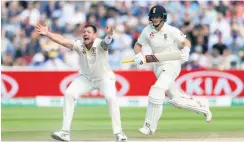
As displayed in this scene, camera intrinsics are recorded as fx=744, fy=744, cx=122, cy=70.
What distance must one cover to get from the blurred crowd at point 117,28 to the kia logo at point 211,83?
0.70 meters

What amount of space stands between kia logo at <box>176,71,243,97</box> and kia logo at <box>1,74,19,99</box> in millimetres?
3738

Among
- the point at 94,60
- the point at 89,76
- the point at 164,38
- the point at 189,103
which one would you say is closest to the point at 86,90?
the point at 89,76

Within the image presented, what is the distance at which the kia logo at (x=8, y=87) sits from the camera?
17.0 metres

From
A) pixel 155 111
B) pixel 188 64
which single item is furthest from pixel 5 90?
pixel 155 111

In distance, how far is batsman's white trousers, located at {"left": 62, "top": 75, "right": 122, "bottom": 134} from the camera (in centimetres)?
986

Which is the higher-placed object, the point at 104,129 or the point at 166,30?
the point at 166,30

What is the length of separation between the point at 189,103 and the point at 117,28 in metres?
7.48

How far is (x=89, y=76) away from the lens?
10.2 metres

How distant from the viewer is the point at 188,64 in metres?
18.3

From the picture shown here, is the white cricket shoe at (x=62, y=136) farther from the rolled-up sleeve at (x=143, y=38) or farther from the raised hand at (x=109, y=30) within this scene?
the rolled-up sleeve at (x=143, y=38)

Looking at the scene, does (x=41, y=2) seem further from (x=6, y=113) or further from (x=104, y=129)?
(x=104, y=129)

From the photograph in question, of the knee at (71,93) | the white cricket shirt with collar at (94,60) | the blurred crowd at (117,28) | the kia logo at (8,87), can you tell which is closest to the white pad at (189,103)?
the white cricket shirt with collar at (94,60)

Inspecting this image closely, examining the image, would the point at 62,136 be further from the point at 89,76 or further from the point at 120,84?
the point at 120,84

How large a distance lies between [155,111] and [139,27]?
836cm
